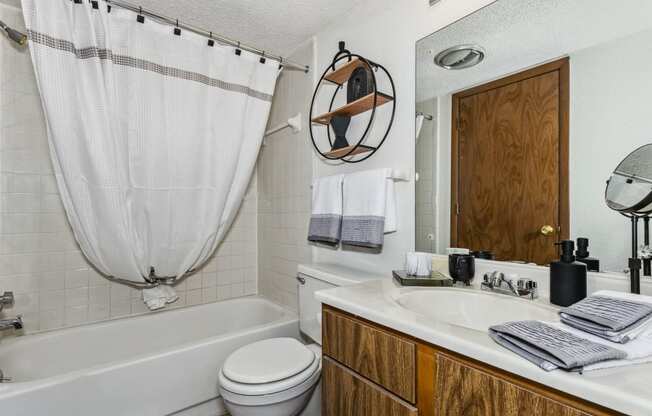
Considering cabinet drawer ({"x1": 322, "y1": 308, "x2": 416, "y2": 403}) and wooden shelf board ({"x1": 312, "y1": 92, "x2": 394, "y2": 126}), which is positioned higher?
wooden shelf board ({"x1": 312, "y1": 92, "x2": 394, "y2": 126})

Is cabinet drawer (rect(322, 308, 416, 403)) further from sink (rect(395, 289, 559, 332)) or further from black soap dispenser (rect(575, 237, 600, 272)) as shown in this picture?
black soap dispenser (rect(575, 237, 600, 272))

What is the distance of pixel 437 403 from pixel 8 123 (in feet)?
7.67

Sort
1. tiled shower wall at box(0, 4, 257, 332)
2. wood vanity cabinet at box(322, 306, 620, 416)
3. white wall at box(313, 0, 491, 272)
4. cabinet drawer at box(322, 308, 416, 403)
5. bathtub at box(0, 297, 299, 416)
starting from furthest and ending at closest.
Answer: tiled shower wall at box(0, 4, 257, 332)
white wall at box(313, 0, 491, 272)
bathtub at box(0, 297, 299, 416)
cabinet drawer at box(322, 308, 416, 403)
wood vanity cabinet at box(322, 306, 620, 416)

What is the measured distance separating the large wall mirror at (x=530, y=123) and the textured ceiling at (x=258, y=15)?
0.64 meters

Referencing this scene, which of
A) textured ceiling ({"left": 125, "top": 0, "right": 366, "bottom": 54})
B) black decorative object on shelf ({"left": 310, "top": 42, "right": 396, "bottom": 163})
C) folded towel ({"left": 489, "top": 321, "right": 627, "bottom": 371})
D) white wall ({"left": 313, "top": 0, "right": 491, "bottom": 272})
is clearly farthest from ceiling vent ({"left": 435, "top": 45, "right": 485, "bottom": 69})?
folded towel ({"left": 489, "top": 321, "right": 627, "bottom": 371})

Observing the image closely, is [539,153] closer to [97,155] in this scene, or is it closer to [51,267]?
[97,155]

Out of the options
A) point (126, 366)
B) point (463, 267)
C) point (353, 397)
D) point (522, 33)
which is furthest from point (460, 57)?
point (126, 366)

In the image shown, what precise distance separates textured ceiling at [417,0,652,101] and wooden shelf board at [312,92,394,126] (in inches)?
7.3

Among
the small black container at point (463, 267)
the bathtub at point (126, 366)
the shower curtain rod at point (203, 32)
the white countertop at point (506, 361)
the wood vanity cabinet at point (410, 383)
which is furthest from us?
the shower curtain rod at point (203, 32)

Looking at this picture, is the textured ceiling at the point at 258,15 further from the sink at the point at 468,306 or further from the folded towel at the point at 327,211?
the sink at the point at 468,306

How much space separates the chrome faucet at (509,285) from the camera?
99 cm

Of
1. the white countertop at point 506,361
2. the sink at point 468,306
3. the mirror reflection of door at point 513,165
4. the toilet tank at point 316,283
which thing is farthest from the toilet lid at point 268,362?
the mirror reflection of door at point 513,165

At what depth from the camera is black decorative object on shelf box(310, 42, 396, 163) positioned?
5.06ft

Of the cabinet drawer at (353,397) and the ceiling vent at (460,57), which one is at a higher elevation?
the ceiling vent at (460,57)
